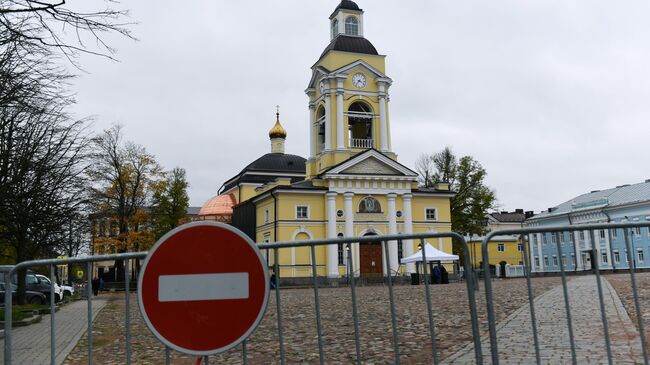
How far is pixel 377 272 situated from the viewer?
5.70 m

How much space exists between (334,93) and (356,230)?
460 inches

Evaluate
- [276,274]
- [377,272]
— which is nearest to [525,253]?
[377,272]

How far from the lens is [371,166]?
47.8m

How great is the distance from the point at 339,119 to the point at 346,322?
4416 cm

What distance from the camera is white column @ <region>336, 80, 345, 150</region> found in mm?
49094

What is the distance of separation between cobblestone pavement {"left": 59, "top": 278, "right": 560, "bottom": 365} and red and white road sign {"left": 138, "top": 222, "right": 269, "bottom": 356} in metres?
0.73

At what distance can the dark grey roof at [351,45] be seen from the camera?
50.6 meters

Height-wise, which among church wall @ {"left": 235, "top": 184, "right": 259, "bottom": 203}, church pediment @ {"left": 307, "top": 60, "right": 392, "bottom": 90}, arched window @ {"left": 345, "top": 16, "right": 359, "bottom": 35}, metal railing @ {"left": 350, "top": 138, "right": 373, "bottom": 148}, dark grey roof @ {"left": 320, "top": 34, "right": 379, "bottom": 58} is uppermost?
arched window @ {"left": 345, "top": 16, "right": 359, "bottom": 35}

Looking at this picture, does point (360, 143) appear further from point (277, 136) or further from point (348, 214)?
point (277, 136)

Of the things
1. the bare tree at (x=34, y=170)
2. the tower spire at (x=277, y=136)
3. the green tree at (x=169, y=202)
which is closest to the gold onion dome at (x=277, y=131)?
the tower spire at (x=277, y=136)

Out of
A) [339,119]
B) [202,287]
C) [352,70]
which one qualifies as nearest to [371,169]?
[339,119]

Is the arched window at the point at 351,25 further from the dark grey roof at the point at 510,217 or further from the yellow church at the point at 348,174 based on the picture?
the dark grey roof at the point at 510,217

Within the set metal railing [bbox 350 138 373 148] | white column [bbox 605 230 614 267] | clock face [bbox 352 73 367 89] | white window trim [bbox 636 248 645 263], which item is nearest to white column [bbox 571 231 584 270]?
white column [bbox 605 230 614 267]

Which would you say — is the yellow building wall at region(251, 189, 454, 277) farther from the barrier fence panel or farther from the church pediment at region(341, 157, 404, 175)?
the barrier fence panel
